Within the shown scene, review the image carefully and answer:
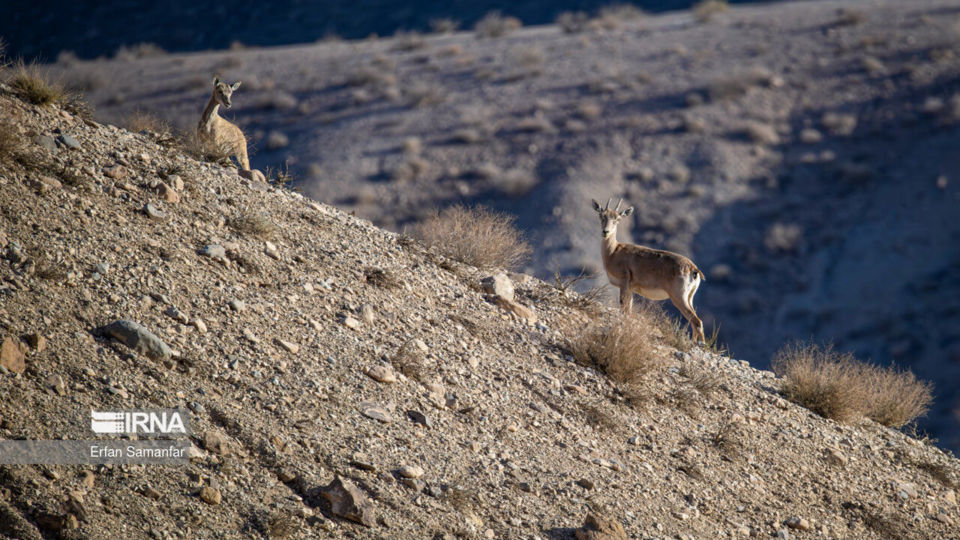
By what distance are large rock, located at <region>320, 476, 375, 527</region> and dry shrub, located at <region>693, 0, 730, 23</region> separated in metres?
43.0

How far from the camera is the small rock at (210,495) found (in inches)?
194

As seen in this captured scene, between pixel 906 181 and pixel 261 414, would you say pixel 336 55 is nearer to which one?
pixel 906 181

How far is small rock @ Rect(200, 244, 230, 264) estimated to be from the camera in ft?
24.2

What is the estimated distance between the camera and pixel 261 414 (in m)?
5.77

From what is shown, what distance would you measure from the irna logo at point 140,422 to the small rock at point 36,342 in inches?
26.4

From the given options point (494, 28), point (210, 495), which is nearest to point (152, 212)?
point (210, 495)

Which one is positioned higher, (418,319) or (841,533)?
(418,319)

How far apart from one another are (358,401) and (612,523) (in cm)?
222

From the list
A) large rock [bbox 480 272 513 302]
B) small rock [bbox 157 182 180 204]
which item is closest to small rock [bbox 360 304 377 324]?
large rock [bbox 480 272 513 302]

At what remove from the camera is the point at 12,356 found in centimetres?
522

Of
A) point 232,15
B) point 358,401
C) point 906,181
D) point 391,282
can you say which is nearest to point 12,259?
point 358,401

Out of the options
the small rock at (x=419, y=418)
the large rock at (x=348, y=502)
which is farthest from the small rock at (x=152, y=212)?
the large rock at (x=348, y=502)

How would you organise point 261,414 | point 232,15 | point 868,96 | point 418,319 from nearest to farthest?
point 261,414 → point 418,319 → point 868,96 → point 232,15

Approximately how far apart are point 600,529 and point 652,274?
6.79 meters
